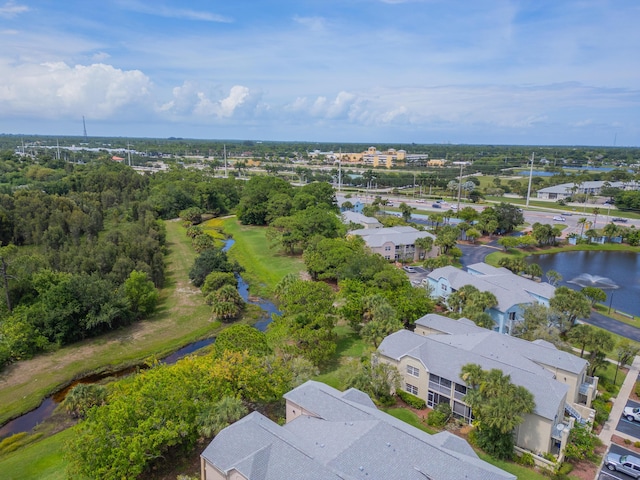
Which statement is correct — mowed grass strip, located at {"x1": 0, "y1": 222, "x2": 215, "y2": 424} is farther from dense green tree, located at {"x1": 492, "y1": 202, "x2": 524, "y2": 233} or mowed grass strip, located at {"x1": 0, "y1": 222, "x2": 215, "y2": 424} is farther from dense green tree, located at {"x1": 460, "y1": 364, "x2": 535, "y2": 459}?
dense green tree, located at {"x1": 492, "y1": 202, "x2": 524, "y2": 233}

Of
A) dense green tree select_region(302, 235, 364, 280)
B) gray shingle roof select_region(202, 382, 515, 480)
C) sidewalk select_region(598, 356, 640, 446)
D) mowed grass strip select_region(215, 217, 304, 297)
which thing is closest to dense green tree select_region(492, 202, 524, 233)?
dense green tree select_region(302, 235, 364, 280)

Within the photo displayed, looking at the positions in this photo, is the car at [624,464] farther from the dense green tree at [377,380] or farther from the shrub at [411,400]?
the dense green tree at [377,380]

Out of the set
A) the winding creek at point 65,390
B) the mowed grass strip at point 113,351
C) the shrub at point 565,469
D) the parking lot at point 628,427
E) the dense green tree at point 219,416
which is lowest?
the winding creek at point 65,390

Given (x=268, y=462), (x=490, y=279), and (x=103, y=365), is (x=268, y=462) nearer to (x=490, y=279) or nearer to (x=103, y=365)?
(x=103, y=365)

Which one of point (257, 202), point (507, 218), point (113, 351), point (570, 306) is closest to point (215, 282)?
point (113, 351)

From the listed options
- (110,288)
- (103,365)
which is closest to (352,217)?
(110,288)

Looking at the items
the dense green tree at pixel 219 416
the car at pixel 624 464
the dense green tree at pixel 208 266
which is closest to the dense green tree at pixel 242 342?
the dense green tree at pixel 219 416
